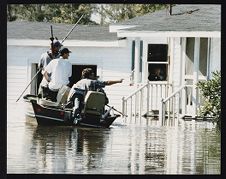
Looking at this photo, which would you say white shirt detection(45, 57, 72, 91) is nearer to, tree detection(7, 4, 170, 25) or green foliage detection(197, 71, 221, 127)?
tree detection(7, 4, 170, 25)

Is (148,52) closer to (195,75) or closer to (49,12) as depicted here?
(195,75)

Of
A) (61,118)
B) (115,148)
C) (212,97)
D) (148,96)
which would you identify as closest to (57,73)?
(61,118)

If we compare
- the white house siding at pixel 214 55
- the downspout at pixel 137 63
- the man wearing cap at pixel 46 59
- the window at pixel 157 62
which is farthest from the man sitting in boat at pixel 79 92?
the white house siding at pixel 214 55

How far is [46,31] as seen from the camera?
62.2ft

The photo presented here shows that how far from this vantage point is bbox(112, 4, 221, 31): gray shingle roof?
1892cm

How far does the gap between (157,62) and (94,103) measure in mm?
3787

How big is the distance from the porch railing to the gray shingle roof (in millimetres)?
1440

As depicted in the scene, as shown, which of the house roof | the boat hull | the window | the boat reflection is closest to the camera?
the boat reflection

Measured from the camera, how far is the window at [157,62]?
19.4 m

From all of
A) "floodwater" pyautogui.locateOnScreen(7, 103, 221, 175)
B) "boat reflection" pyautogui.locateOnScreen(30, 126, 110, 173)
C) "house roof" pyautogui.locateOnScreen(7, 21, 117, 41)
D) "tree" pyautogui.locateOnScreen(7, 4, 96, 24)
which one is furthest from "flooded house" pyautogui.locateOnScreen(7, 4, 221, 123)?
"boat reflection" pyautogui.locateOnScreen(30, 126, 110, 173)

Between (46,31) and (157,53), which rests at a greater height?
(46,31)

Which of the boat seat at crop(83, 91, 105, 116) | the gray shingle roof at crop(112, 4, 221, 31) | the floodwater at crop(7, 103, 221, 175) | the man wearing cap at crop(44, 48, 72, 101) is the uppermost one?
the gray shingle roof at crop(112, 4, 221, 31)

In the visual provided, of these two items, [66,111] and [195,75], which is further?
[195,75]
